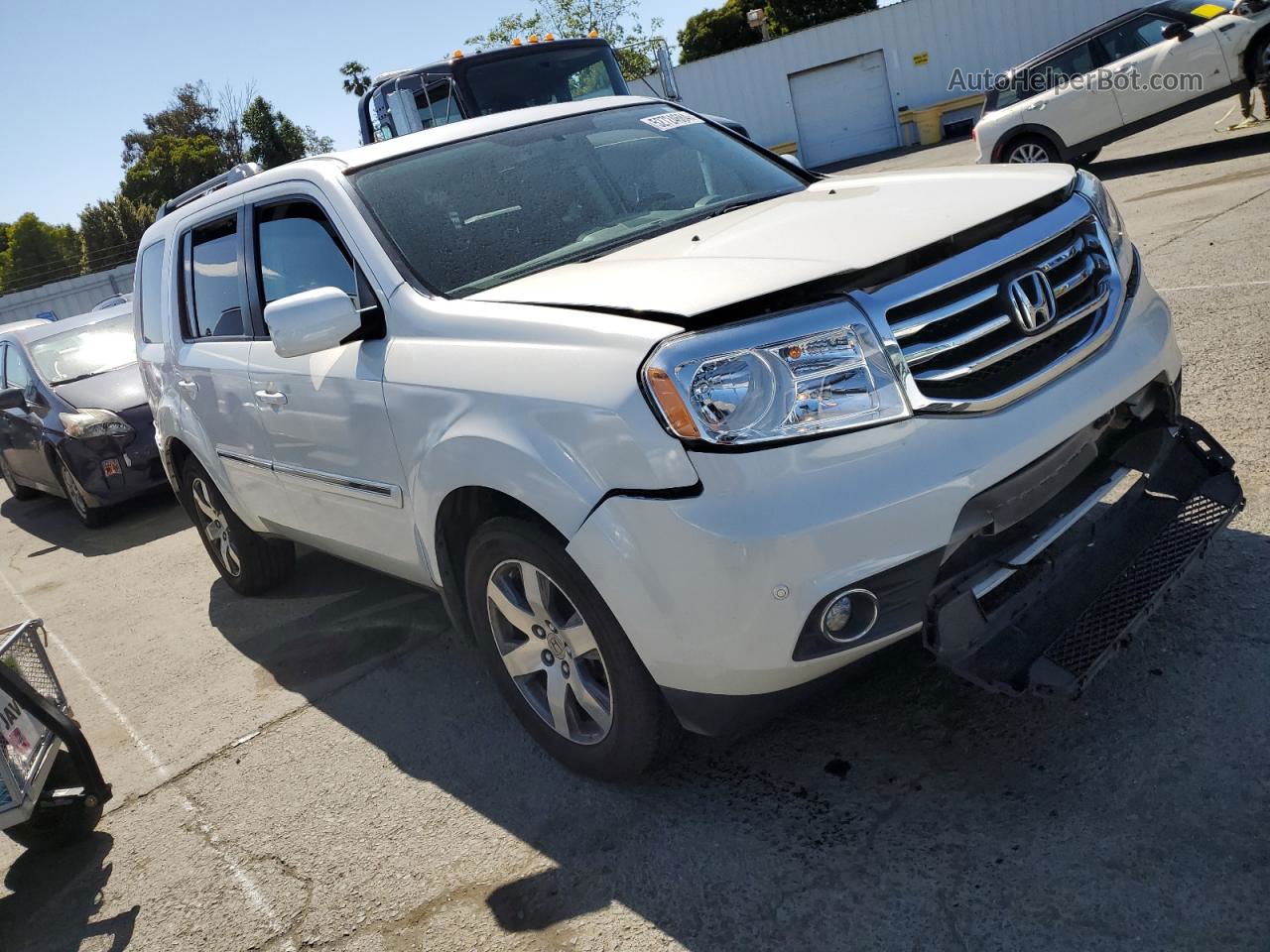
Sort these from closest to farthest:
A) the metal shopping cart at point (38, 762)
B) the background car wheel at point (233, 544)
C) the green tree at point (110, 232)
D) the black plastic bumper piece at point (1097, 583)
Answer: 1. the black plastic bumper piece at point (1097, 583)
2. the metal shopping cart at point (38, 762)
3. the background car wheel at point (233, 544)
4. the green tree at point (110, 232)

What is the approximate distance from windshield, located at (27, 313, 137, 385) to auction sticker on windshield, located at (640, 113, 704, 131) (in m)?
6.51

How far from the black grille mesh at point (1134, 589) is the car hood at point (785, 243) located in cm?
98

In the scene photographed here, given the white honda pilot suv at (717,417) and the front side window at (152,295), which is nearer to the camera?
the white honda pilot suv at (717,417)

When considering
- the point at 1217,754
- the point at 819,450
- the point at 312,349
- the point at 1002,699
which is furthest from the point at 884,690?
the point at 312,349

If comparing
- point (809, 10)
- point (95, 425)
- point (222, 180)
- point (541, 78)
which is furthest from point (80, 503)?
point (809, 10)

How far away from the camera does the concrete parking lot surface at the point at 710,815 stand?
7.85ft

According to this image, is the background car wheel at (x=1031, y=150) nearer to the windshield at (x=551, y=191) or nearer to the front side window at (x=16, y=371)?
the windshield at (x=551, y=191)

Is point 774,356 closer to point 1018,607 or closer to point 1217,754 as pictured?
point 1018,607

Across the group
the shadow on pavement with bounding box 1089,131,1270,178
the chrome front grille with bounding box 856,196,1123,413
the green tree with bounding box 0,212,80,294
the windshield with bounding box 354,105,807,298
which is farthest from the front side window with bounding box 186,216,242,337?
the green tree with bounding box 0,212,80,294

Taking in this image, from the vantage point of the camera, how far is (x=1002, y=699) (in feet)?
10.3

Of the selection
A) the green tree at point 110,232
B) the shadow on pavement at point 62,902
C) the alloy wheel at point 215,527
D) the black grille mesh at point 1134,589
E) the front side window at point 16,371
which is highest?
the green tree at point 110,232

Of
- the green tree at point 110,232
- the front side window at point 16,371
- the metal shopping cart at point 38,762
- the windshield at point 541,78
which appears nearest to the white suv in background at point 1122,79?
the windshield at point 541,78

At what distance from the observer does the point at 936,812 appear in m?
2.70

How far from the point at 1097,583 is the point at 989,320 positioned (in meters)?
0.74
